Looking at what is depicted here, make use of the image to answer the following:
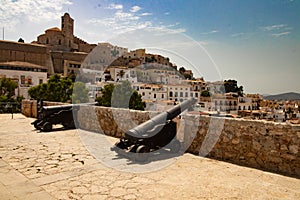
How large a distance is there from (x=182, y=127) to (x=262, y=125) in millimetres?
1768

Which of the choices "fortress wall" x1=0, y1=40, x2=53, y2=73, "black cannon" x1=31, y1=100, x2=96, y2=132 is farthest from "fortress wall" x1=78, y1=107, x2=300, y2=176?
"fortress wall" x1=0, y1=40, x2=53, y2=73

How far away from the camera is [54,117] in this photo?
836 centimetres

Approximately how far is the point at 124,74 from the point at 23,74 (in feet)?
59.4

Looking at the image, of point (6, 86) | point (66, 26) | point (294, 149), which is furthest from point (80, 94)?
point (66, 26)

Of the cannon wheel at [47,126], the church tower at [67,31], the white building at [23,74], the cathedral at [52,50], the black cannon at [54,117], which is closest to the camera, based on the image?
the cannon wheel at [47,126]

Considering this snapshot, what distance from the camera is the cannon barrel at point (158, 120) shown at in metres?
4.96

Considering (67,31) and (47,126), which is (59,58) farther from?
(47,126)

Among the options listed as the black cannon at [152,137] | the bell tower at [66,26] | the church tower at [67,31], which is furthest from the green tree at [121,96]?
the bell tower at [66,26]

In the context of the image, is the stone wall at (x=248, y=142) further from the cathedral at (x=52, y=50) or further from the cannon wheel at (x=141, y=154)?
the cathedral at (x=52, y=50)

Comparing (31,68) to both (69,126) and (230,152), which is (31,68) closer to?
(69,126)

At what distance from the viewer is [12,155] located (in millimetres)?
5105

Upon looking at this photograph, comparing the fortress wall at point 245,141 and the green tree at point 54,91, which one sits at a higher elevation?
the green tree at point 54,91

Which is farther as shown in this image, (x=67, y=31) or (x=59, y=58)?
(x=67, y=31)

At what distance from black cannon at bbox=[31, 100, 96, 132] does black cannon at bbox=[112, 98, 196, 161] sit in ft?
12.4
